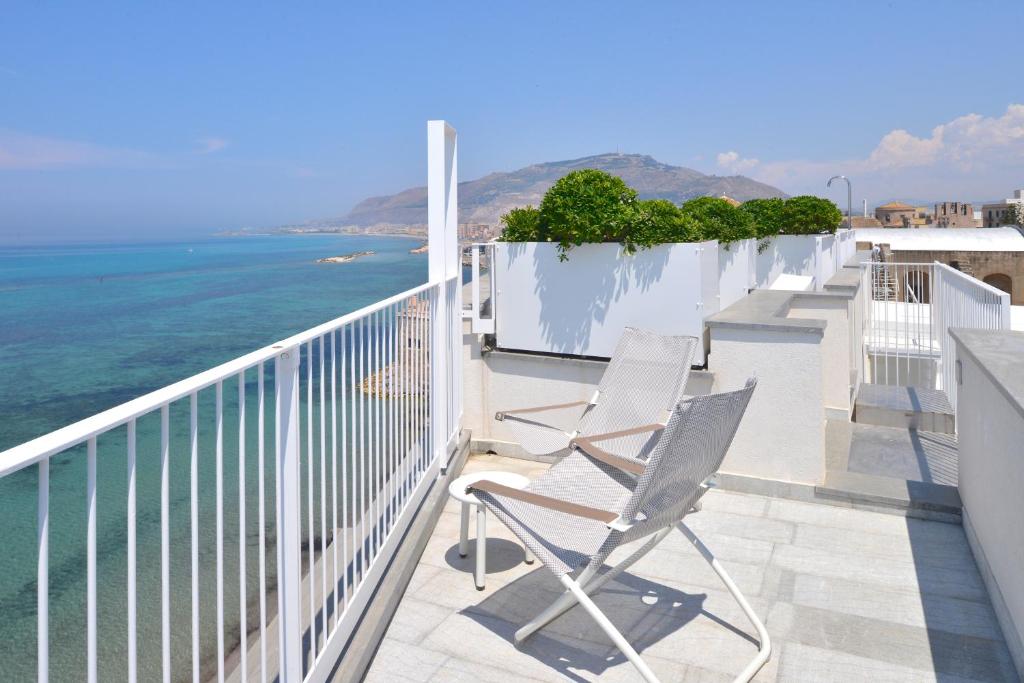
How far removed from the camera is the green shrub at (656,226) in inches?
177

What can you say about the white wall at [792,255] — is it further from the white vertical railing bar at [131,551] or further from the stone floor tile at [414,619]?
the white vertical railing bar at [131,551]

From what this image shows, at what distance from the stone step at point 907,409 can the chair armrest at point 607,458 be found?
373 cm

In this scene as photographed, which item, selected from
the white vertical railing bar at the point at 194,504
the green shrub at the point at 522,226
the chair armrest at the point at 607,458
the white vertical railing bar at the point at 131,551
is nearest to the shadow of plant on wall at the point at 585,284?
the green shrub at the point at 522,226

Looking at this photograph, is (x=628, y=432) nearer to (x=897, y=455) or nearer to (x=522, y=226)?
(x=522, y=226)

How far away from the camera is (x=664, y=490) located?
2273 mm

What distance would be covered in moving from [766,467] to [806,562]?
0.88 m

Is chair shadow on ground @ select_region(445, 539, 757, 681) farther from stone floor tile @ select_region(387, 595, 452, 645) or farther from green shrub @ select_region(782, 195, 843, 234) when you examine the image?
green shrub @ select_region(782, 195, 843, 234)

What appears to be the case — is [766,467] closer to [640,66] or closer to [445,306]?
[445,306]

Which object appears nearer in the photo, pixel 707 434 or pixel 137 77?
pixel 707 434

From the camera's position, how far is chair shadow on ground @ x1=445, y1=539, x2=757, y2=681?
2.47 meters

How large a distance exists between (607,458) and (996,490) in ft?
4.89

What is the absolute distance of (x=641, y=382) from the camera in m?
3.60

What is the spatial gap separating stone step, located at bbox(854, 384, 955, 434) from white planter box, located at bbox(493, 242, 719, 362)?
2129 millimetres

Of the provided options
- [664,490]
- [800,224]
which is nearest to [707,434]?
[664,490]
